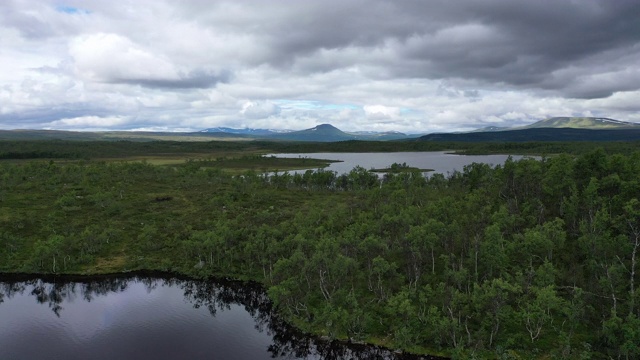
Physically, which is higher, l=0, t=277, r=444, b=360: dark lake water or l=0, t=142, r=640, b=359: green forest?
l=0, t=142, r=640, b=359: green forest

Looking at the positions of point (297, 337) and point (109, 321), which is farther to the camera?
point (109, 321)

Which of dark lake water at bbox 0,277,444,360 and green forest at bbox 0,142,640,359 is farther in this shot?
dark lake water at bbox 0,277,444,360

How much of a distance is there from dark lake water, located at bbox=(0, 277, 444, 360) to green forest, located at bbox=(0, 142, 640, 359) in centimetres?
377

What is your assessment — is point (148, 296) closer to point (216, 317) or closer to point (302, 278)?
point (216, 317)

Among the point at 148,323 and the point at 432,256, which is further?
the point at 432,256

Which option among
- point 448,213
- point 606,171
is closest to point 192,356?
point 448,213

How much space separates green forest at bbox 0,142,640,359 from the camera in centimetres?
5503

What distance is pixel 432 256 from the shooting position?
73.7m

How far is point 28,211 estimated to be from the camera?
418ft

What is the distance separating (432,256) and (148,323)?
52.8m

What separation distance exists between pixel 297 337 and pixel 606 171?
251ft

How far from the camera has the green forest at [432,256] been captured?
55031 mm

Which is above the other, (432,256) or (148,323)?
(432,256)

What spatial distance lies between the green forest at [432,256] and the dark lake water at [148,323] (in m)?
3.77
